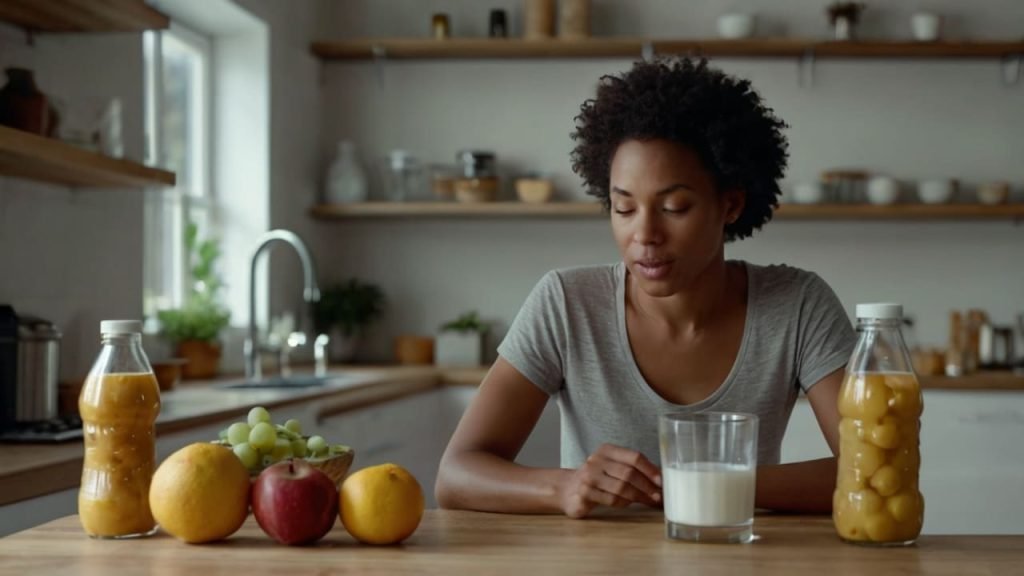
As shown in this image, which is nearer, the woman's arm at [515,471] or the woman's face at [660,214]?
the woman's arm at [515,471]

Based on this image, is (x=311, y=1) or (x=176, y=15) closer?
(x=176, y=15)

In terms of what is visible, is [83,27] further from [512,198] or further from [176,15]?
[512,198]

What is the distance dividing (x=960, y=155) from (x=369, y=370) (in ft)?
8.24

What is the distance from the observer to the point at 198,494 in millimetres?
1201

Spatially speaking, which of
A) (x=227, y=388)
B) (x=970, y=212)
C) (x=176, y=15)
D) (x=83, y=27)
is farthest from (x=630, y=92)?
(x=970, y=212)

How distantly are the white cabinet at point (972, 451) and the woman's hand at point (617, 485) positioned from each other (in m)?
2.70

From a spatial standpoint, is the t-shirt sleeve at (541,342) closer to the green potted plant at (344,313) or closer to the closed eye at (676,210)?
the closed eye at (676,210)

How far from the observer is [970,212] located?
14.6 ft

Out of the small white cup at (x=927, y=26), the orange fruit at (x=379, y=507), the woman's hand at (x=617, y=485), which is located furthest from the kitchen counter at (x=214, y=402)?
the small white cup at (x=927, y=26)

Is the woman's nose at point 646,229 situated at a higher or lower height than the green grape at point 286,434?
higher

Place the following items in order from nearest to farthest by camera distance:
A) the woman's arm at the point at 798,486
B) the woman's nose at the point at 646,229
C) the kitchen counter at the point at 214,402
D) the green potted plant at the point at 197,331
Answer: the woman's arm at the point at 798,486 < the woman's nose at the point at 646,229 < the kitchen counter at the point at 214,402 < the green potted plant at the point at 197,331

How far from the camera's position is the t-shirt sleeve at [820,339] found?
6.10ft

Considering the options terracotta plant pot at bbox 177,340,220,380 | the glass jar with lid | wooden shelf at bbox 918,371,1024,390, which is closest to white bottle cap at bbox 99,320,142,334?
Answer: terracotta plant pot at bbox 177,340,220,380

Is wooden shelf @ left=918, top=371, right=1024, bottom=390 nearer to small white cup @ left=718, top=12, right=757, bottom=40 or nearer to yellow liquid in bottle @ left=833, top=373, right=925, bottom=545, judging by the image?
small white cup @ left=718, top=12, right=757, bottom=40
